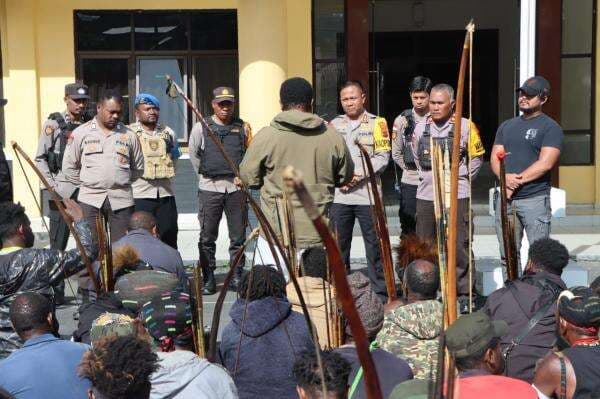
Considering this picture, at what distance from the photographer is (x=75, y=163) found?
762cm

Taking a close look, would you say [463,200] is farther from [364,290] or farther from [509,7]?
[509,7]

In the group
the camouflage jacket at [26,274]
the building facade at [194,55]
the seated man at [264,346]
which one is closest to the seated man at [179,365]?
the seated man at [264,346]

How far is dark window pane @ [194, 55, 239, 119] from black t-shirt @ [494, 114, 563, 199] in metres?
5.76

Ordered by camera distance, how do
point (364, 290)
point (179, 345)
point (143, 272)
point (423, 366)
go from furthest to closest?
point (143, 272) < point (364, 290) < point (423, 366) < point (179, 345)

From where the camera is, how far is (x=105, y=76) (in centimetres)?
1231

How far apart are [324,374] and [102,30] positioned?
986 cm

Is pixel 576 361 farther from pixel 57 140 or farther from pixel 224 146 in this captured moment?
pixel 57 140

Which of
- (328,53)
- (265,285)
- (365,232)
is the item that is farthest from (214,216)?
(328,53)

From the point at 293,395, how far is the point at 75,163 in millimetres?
4032

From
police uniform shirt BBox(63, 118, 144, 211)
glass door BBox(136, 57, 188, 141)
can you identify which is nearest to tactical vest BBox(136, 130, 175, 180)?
police uniform shirt BBox(63, 118, 144, 211)

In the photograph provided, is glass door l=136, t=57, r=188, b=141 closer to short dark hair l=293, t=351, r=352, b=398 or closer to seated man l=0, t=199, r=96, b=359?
seated man l=0, t=199, r=96, b=359

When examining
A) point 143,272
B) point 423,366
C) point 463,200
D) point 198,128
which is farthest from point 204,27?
point 423,366

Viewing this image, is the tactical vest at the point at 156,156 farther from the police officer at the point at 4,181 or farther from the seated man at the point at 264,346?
the seated man at the point at 264,346

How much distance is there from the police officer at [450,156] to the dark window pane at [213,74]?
526 cm
